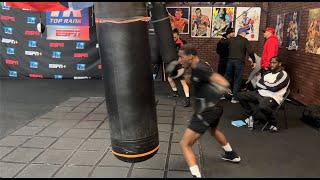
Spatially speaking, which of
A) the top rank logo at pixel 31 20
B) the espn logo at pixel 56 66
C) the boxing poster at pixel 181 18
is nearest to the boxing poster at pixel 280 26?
the boxing poster at pixel 181 18

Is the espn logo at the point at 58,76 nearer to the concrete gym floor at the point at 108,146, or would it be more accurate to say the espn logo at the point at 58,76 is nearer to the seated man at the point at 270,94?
the concrete gym floor at the point at 108,146

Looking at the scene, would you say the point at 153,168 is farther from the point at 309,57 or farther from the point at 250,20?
the point at 250,20

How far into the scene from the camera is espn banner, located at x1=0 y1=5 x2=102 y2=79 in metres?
11.8

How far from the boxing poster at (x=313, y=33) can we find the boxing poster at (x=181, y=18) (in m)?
4.73

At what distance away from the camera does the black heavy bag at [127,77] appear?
3102 millimetres

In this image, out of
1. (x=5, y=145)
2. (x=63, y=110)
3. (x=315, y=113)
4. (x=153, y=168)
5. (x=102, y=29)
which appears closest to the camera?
(x=102, y=29)

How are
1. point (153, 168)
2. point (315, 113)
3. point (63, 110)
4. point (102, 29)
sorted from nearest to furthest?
point (102, 29) < point (153, 168) < point (315, 113) < point (63, 110)

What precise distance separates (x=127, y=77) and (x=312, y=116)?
465cm

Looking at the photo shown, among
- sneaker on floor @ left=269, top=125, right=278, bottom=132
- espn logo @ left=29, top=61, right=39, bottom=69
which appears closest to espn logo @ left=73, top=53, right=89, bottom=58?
espn logo @ left=29, top=61, right=39, bottom=69

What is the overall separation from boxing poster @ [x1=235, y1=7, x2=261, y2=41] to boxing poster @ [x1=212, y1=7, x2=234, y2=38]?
0.23 meters

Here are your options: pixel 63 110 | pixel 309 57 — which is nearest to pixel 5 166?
pixel 63 110

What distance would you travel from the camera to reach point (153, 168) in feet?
14.9

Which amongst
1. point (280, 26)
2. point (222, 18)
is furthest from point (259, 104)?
point (222, 18)

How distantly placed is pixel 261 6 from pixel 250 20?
1.80ft
